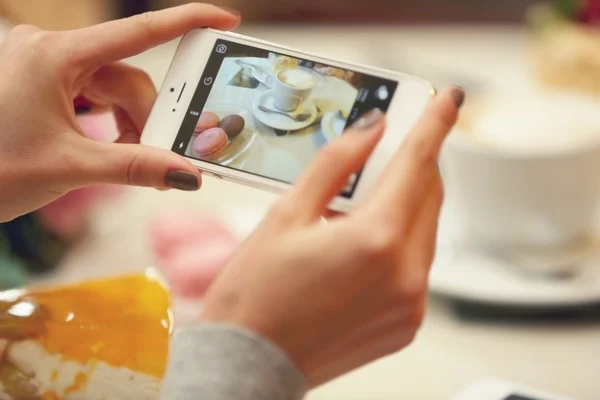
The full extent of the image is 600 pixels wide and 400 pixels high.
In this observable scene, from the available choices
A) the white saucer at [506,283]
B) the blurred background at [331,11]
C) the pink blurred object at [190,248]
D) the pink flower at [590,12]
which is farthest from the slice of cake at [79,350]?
the blurred background at [331,11]

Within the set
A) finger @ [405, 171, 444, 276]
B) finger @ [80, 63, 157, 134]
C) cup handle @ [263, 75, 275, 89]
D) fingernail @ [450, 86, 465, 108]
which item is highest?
fingernail @ [450, 86, 465, 108]

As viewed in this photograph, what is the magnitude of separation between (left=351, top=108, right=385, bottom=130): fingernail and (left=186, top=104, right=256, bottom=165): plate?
0.07m

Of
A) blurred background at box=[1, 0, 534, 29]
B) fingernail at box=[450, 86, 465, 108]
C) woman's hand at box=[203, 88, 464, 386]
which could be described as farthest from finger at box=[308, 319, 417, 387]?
blurred background at box=[1, 0, 534, 29]

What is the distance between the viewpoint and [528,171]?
586 millimetres

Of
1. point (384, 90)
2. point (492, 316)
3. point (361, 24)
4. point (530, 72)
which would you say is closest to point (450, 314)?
point (492, 316)

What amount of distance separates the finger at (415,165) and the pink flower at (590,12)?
2.03ft

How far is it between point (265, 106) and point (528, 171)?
262mm

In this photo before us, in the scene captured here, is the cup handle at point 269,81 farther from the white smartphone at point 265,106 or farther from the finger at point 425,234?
the finger at point 425,234

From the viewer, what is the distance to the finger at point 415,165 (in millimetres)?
306

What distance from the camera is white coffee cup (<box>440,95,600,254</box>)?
59 centimetres

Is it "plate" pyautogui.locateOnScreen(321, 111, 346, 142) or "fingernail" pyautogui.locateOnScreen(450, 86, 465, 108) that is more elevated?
"fingernail" pyautogui.locateOnScreen(450, 86, 465, 108)

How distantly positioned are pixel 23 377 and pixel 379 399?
0.25m

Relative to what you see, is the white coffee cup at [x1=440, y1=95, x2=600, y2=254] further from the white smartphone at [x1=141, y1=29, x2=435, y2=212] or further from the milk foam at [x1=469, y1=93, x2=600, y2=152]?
the white smartphone at [x1=141, y1=29, x2=435, y2=212]

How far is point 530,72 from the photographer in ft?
3.15
